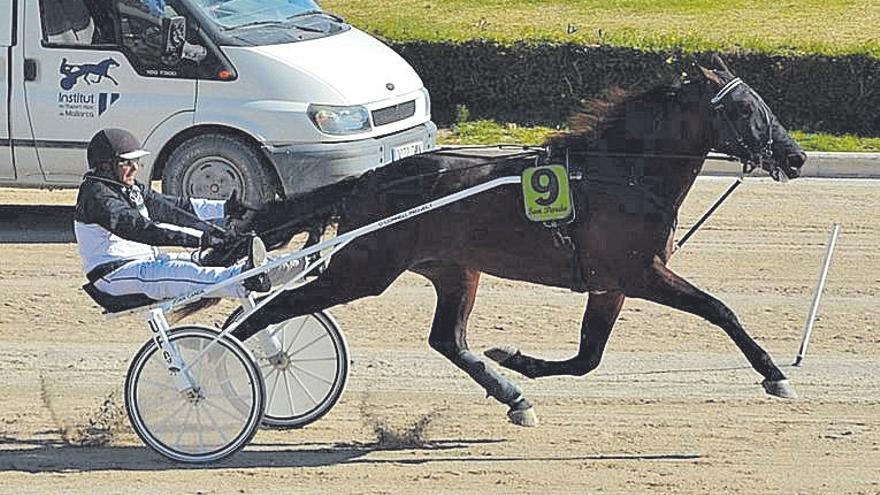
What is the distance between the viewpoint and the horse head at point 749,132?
723 cm

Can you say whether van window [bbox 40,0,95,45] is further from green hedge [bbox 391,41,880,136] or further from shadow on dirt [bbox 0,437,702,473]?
green hedge [bbox 391,41,880,136]

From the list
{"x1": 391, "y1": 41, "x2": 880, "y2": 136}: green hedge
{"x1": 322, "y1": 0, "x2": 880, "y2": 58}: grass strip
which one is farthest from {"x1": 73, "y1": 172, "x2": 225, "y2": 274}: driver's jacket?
{"x1": 322, "y1": 0, "x2": 880, "y2": 58}: grass strip

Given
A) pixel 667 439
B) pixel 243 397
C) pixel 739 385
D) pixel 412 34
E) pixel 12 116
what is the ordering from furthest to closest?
pixel 412 34 < pixel 12 116 < pixel 739 385 < pixel 667 439 < pixel 243 397

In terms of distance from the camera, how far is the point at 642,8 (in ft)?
72.5

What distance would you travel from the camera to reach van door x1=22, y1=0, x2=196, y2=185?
462 inches

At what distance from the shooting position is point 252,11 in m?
12.4

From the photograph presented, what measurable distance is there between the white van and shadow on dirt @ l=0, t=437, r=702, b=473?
452 centimetres

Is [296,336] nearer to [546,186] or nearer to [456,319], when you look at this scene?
[456,319]

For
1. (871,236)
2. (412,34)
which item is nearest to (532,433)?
(871,236)

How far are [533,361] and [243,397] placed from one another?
1.46 meters

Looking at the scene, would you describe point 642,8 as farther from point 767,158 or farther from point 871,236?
point 767,158

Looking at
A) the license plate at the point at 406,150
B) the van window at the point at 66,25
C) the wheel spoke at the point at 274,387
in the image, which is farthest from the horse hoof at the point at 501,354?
the van window at the point at 66,25

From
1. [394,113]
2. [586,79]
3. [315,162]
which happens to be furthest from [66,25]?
[586,79]

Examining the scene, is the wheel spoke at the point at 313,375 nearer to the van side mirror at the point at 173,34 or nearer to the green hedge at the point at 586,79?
the van side mirror at the point at 173,34
